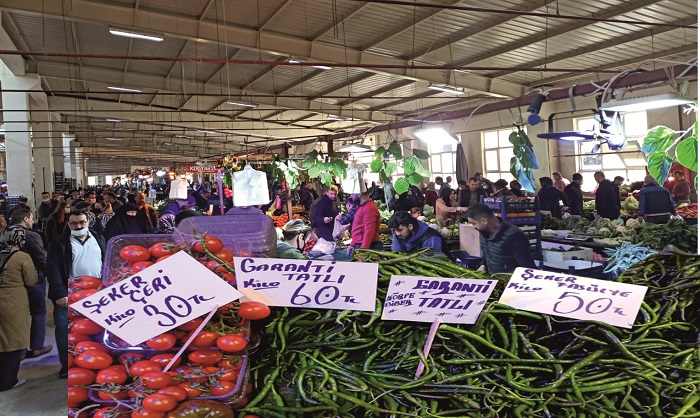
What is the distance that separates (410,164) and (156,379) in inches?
197

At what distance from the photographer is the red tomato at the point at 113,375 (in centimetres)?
152

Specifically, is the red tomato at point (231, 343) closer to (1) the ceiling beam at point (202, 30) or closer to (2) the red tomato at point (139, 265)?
(2) the red tomato at point (139, 265)

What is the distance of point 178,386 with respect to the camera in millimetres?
1514

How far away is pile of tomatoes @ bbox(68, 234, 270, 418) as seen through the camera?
1.49m

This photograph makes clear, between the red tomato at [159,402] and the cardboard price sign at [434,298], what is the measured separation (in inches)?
25.5

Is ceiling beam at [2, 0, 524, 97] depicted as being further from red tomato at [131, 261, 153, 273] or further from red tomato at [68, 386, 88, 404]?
red tomato at [68, 386, 88, 404]

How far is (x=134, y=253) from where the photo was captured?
5.62 ft

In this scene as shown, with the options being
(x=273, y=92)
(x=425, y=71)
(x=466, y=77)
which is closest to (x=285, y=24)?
(x=425, y=71)

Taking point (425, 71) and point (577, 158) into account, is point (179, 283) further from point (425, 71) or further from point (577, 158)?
point (577, 158)

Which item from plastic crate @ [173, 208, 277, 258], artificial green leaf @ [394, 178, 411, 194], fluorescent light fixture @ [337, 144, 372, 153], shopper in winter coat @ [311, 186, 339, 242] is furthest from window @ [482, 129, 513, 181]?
plastic crate @ [173, 208, 277, 258]

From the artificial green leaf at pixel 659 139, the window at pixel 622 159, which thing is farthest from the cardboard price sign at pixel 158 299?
the window at pixel 622 159

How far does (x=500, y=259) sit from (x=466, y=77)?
37.1 feet

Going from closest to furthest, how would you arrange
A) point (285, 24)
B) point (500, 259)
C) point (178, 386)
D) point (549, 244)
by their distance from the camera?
point (178, 386), point (500, 259), point (549, 244), point (285, 24)

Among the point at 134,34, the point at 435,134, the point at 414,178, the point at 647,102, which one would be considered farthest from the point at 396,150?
the point at 134,34
